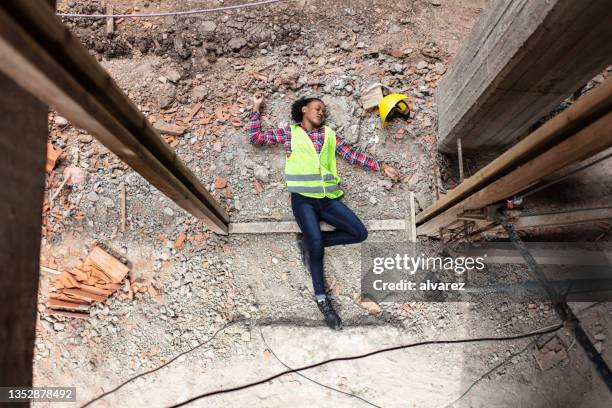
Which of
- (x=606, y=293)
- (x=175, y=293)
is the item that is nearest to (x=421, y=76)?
(x=606, y=293)

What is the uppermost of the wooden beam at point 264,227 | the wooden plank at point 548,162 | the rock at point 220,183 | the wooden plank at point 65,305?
the rock at point 220,183

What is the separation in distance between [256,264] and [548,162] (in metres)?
2.87

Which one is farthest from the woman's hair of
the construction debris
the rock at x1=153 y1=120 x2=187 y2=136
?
the construction debris

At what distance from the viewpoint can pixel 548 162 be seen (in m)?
2.09

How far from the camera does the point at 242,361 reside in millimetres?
4059

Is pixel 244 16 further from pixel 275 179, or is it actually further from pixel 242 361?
pixel 242 361

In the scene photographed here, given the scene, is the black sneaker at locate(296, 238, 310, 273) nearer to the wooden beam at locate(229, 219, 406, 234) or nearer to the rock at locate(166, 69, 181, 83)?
the wooden beam at locate(229, 219, 406, 234)

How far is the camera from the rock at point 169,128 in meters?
4.48

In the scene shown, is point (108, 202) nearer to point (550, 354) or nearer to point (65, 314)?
point (65, 314)

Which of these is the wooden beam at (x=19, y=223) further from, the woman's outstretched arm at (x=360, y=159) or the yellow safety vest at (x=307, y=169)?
the woman's outstretched arm at (x=360, y=159)

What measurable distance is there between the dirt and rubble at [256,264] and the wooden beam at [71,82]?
1952 mm

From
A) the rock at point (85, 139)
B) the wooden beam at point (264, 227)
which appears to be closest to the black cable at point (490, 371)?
the wooden beam at point (264, 227)

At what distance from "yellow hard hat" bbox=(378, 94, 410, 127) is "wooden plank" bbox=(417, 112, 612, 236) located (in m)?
1.46

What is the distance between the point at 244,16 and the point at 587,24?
3.65 m
